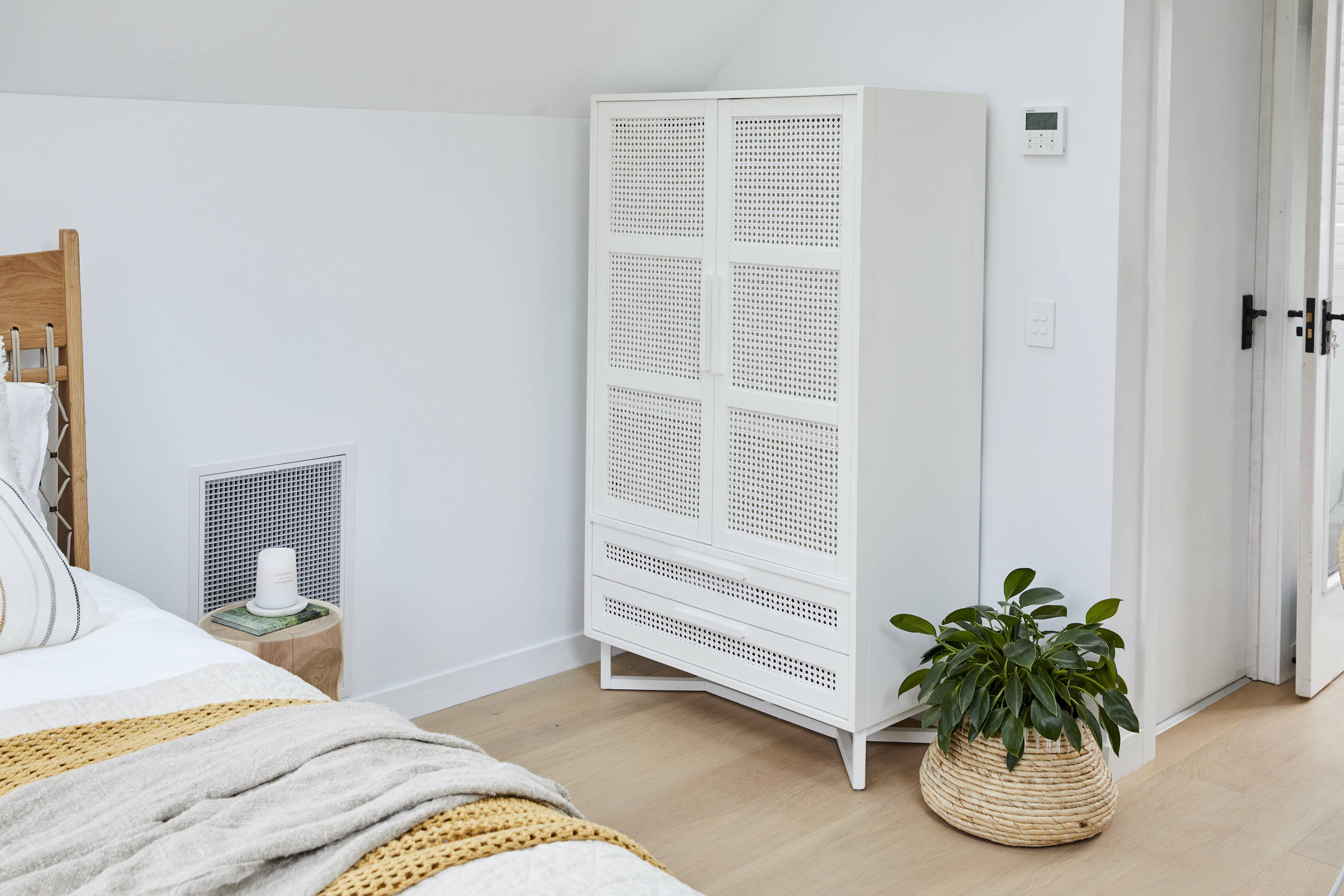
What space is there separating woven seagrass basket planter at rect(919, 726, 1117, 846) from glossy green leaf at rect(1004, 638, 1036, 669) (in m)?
0.15

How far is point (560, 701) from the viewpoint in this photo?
10.4ft

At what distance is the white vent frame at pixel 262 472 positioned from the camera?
2.57 metres

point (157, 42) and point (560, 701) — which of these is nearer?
point (157, 42)

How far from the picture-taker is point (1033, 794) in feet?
7.84

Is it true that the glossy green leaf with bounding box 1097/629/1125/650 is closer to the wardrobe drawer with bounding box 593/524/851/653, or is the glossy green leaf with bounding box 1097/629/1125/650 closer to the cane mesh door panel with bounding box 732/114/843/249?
the wardrobe drawer with bounding box 593/524/851/653

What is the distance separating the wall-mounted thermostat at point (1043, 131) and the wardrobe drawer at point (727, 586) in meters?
1.08

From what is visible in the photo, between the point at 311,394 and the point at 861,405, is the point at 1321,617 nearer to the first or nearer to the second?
the point at 861,405

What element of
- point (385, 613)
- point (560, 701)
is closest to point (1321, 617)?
point (560, 701)

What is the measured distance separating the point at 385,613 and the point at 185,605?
52 centimetres

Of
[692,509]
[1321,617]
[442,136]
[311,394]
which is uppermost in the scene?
[442,136]

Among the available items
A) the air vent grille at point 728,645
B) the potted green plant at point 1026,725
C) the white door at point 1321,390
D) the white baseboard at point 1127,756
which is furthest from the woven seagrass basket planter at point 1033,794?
the white door at point 1321,390

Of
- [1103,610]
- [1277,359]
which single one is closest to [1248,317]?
[1277,359]

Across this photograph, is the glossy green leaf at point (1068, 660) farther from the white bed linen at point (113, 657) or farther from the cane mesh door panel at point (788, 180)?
the white bed linen at point (113, 657)

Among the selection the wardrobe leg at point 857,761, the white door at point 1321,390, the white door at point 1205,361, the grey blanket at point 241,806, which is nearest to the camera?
the grey blanket at point 241,806
